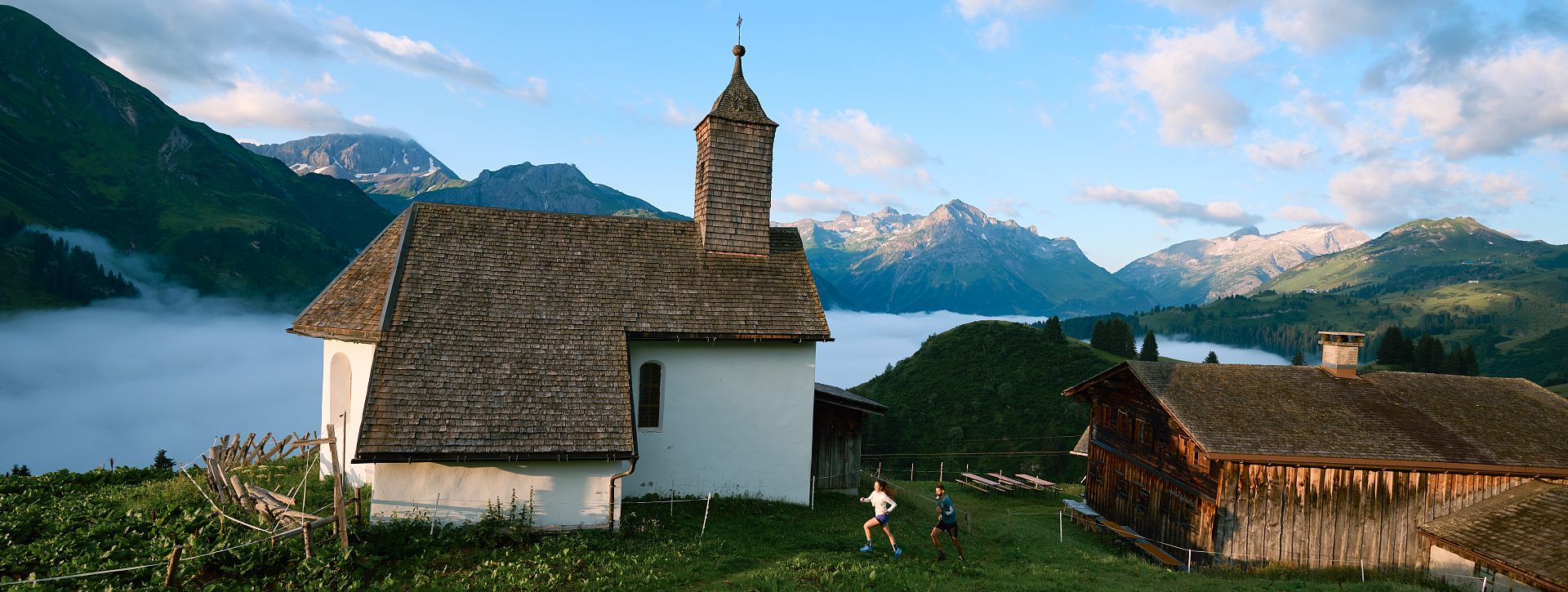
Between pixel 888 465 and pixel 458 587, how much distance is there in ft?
176

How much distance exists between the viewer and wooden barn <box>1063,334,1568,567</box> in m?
21.3

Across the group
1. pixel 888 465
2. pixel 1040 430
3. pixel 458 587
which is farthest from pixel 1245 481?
pixel 1040 430

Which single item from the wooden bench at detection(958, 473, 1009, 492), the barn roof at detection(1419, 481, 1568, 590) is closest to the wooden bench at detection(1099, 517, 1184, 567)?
the barn roof at detection(1419, 481, 1568, 590)

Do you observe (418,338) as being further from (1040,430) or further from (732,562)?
(1040,430)

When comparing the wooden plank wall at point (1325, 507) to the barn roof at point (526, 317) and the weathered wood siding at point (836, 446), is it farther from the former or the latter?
the barn roof at point (526, 317)

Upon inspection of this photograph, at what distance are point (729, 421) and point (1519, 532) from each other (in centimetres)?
2097

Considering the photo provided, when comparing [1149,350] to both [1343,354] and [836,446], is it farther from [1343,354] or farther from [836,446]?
[836,446]

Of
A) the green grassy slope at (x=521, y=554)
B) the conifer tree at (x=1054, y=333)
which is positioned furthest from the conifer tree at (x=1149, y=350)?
the green grassy slope at (x=521, y=554)

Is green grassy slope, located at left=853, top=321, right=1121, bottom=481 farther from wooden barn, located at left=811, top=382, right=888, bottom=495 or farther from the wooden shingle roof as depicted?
the wooden shingle roof

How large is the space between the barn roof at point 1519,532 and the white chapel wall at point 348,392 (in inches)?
1097

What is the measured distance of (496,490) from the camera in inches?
630

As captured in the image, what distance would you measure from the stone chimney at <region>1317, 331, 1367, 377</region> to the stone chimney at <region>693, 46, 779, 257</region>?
20283mm

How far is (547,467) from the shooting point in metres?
16.2

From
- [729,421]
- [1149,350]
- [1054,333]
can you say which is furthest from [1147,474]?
[1149,350]
